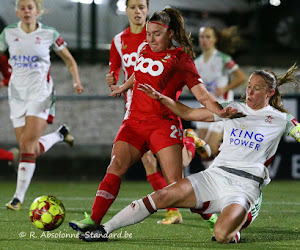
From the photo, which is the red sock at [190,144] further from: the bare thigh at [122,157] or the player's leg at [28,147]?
the player's leg at [28,147]

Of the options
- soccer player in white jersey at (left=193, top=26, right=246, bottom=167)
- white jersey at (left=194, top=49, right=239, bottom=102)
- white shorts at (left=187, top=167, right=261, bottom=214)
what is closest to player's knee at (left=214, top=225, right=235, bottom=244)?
white shorts at (left=187, top=167, right=261, bottom=214)

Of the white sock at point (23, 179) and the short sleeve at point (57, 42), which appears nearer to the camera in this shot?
the white sock at point (23, 179)

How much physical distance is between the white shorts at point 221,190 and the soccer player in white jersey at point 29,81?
2782 mm

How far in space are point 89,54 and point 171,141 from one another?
7544mm

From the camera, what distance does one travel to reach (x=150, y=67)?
5586 mm

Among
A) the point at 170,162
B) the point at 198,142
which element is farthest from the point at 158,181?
the point at 170,162

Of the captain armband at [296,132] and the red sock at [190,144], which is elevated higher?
the captain armband at [296,132]

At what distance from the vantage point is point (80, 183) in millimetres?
11016

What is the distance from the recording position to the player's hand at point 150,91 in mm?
5066

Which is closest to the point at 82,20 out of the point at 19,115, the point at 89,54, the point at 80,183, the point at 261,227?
the point at 89,54

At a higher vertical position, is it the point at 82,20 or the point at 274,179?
the point at 82,20

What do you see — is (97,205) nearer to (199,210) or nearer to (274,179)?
(199,210)

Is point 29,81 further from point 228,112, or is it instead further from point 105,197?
point 228,112

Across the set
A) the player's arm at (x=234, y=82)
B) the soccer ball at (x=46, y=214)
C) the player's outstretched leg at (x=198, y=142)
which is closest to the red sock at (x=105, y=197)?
the soccer ball at (x=46, y=214)
